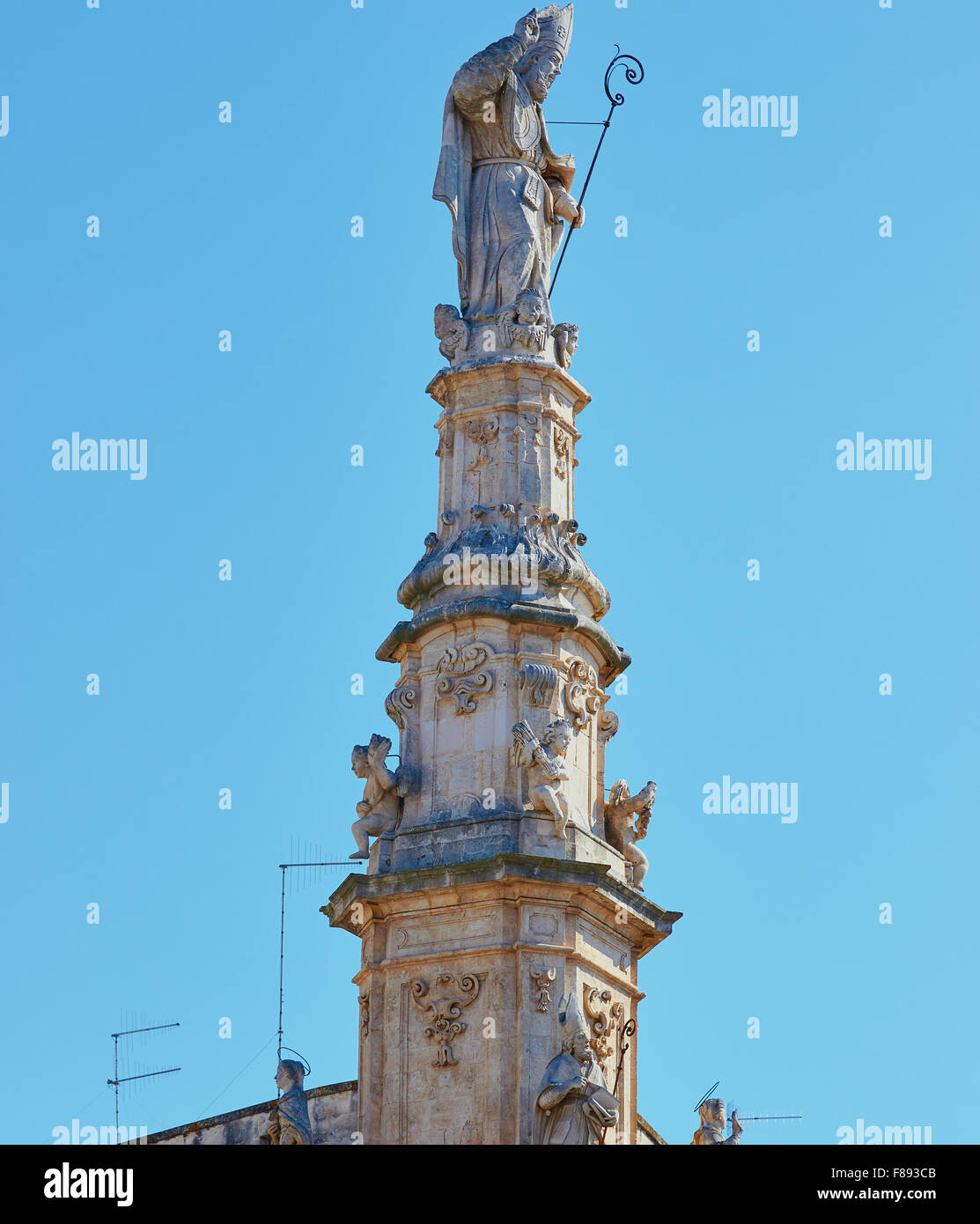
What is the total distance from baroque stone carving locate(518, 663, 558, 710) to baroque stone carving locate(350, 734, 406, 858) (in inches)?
59.9

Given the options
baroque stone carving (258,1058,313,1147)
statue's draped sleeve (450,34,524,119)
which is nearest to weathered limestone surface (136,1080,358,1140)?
baroque stone carving (258,1058,313,1147)

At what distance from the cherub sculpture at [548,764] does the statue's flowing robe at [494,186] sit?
211 inches

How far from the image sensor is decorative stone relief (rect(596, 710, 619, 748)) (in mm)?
26000

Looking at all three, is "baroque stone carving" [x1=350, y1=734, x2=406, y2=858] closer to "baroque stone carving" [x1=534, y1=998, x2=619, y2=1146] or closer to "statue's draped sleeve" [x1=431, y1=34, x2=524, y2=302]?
"baroque stone carving" [x1=534, y1=998, x2=619, y2=1146]

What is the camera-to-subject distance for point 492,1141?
904 inches

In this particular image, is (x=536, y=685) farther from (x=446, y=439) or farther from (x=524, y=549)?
(x=446, y=439)

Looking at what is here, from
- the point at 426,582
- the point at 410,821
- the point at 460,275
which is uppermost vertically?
the point at 460,275

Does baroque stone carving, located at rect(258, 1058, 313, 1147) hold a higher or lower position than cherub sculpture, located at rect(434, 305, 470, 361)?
lower

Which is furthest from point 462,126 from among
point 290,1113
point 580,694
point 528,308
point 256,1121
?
point 256,1121

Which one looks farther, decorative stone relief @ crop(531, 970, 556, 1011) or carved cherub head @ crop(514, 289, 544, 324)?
carved cherub head @ crop(514, 289, 544, 324)

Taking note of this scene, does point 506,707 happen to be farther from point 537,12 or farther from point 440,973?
point 537,12

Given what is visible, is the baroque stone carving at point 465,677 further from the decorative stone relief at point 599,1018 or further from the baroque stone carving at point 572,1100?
the baroque stone carving at point 572,1100
